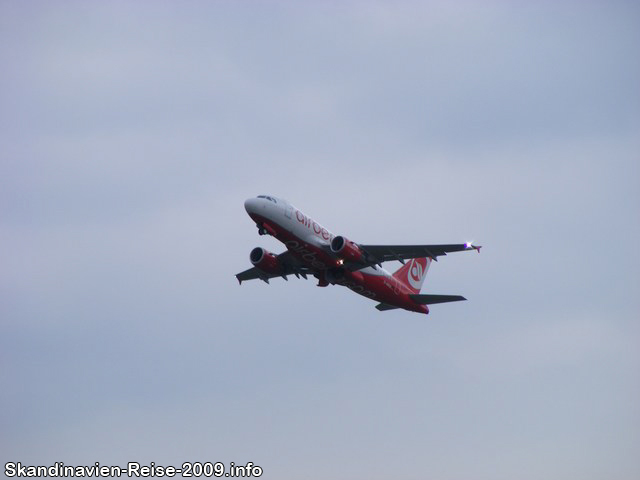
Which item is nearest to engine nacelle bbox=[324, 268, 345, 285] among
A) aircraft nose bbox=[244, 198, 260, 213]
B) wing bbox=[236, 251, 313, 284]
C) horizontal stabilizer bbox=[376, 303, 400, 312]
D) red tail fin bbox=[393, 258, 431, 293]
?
wing bbox=[236, 251, 313, 284]

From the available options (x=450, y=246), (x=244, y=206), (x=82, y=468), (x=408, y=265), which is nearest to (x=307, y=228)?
(x=244, y=206)

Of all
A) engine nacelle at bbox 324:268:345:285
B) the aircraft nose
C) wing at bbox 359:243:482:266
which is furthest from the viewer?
engine nacelle at bbox 324:268:345:285

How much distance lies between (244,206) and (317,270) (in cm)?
835

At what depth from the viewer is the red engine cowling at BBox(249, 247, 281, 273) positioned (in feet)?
229

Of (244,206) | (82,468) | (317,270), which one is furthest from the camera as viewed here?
(317,270)

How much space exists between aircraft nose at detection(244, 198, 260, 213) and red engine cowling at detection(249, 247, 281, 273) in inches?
291

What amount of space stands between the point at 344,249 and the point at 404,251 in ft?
14.9

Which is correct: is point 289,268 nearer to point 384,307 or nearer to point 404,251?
point 384,307

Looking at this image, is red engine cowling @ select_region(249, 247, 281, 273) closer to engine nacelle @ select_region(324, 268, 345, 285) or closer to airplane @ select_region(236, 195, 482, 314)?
airplane @ select_region(236, 195, 482, 314)

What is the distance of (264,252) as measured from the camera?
69875 mm

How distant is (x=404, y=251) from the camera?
2618 inches

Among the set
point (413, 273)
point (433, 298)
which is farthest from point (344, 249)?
point (413, 273)

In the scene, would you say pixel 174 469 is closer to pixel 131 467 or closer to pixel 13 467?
pixel 131 467

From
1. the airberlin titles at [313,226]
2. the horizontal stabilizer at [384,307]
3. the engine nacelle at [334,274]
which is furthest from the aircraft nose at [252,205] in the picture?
the horizontal stabilizer at [384,307]
